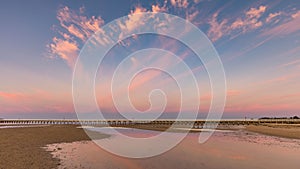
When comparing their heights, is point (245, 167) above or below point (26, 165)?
below

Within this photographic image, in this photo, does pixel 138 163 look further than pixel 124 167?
Yes

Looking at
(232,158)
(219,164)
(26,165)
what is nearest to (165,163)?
(219,164)

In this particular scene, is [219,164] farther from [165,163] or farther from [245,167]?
[165,163]

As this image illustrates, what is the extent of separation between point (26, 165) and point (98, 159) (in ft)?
16.3

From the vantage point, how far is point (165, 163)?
15062 mm

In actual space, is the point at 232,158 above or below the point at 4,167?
below

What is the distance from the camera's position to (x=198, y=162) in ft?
51.2

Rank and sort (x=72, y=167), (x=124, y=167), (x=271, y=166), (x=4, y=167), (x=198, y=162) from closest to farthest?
(x=4, y=167) → (x=72, y=167) → (x=124, y=167) → (x=271, y=166) → (x=198, y=162)

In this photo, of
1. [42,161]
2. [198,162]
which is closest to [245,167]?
[198,162]

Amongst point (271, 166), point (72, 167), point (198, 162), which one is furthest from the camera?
point (198, 162)

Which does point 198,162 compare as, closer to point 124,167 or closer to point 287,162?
point 124,167

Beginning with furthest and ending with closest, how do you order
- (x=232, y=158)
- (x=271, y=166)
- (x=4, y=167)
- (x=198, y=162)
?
1. (x=232, y=158)
2. (x=198, y=162)
3. (x=271, y=166)
4. (x=4, y=167)

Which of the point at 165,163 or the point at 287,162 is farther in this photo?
the point at 287,162

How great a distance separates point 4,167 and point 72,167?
357cm
